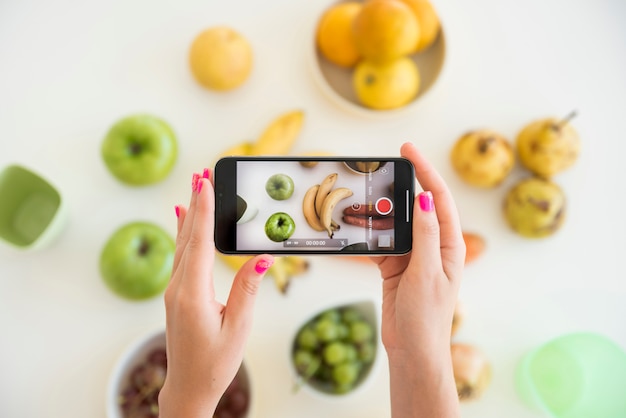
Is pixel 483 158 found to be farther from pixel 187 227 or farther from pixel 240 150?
pixel 187 227

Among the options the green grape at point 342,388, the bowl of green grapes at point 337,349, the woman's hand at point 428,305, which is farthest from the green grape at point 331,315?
the woman's hand at point 428,305

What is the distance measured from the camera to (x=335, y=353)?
0.87m

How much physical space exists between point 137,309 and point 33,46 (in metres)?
0.56

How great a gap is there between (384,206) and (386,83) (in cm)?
35

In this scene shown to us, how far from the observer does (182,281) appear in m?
0.62

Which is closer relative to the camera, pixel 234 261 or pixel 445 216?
pixel 445 216

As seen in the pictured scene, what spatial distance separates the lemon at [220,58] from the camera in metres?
0.96

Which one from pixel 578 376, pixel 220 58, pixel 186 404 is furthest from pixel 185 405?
pixel 578 376

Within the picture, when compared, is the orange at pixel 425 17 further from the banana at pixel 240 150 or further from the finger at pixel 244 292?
the finger at pixel 244 292

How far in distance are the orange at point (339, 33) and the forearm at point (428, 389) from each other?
584 millimetres

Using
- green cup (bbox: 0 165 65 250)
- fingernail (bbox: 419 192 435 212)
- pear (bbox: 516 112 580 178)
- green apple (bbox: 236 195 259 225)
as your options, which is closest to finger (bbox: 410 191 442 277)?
fingernail (bbox: 419 192 435 212)

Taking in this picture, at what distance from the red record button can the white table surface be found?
318 mm

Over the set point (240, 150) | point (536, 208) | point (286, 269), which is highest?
point (240, 150)

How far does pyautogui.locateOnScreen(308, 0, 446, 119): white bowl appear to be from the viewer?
0.98 metres
